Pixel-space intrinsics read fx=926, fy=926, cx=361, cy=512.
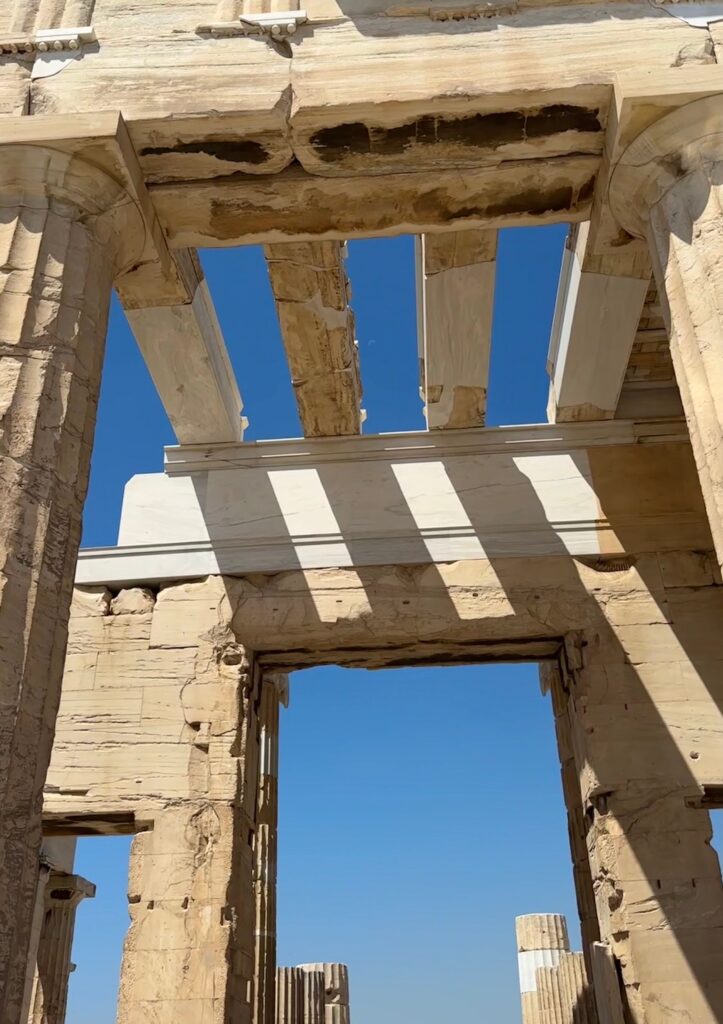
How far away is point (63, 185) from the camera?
4.45 metres

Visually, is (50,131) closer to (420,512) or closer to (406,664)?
(420,512)

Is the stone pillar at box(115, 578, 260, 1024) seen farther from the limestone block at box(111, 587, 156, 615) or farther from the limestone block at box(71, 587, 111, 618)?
the limestone block at box(71, 587, 111, 618)

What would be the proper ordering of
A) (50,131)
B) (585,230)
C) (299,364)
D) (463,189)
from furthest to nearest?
(299,364)
(585,230)
(463,189)
(50,131)

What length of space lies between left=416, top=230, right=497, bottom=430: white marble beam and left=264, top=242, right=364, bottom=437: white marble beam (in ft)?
1.91

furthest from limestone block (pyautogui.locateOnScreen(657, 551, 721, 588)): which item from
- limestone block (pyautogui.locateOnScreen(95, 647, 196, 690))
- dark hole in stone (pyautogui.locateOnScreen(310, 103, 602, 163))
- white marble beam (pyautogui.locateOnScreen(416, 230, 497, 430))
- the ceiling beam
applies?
limestone block (pyautogui.locateOnScreen(95, 647, 196, 690))

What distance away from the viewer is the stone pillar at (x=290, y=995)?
10.6m

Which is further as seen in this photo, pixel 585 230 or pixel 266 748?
pixel 266 748

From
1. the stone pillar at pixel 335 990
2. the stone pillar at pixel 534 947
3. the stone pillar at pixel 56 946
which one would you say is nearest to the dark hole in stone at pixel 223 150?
the stone pillar at pixel 56 946

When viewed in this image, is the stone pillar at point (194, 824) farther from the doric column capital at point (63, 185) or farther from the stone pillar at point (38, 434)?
the doric column capital at point (63, 185)

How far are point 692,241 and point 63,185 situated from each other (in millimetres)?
2966

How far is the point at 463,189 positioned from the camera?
4980mm

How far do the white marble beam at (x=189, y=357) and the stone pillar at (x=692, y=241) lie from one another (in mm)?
2957

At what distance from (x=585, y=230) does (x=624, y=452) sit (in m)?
2.16

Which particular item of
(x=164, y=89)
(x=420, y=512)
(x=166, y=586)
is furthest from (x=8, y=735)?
(x=420, y=512)
